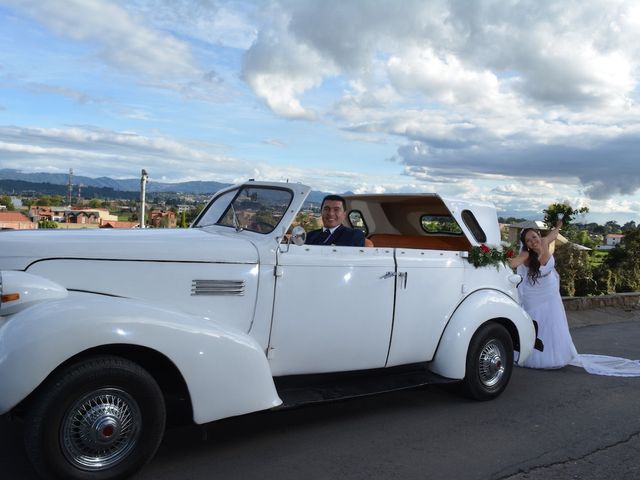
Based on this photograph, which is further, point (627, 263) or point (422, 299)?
point (627, 263)

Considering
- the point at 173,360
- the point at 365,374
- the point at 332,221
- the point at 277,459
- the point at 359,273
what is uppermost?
the point at 332,221

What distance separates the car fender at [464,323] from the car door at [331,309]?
65 cm

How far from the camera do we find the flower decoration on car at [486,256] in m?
5.12

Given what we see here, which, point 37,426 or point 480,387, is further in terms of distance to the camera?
point 480,387

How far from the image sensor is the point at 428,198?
5.77 meters

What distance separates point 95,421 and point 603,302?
1075cm

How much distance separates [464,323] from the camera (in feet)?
→ 16.1

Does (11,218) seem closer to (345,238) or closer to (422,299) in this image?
(345,238)

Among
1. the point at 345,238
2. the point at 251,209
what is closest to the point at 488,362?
the point at 345,238

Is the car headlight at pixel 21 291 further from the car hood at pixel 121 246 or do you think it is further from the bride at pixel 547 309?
the bride at pixel 547 309

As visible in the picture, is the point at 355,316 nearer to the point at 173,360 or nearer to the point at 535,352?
the point at 173,360

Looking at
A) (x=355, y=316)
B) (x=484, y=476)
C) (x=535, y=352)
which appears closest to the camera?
(x=484, y=476)

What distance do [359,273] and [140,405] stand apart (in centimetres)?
188

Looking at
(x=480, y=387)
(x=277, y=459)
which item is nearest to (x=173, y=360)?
(x=277, y=459)
